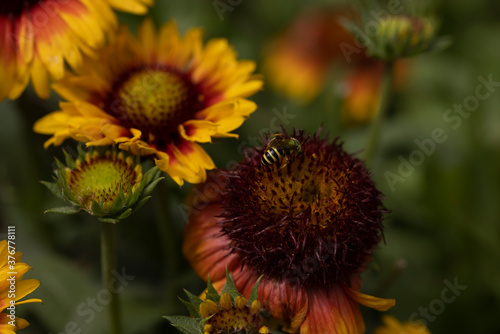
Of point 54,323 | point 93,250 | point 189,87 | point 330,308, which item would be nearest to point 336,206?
point 330,308

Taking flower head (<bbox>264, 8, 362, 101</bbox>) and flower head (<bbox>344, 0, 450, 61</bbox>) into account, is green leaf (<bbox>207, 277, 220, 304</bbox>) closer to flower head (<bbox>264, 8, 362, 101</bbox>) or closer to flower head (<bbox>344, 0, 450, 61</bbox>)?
flower head (<bbox>344, 0, 450, 61</bbox>)

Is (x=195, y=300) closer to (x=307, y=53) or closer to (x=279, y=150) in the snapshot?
(x=279, y=150)

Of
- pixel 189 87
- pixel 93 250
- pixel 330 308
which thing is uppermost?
pixel 189 87

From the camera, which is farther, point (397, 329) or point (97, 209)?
point (397, 329)

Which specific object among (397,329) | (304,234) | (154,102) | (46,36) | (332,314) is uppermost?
(46,36)

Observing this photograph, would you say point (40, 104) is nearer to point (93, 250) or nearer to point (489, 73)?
point (93, 250)

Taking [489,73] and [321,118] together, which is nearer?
[321,118]

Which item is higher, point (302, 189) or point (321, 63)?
point (302, 189)

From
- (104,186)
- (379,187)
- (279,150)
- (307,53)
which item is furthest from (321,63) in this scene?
(104,186)
